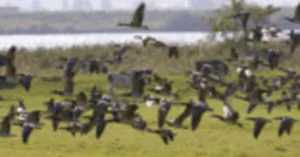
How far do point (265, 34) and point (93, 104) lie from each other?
4479 millimetres

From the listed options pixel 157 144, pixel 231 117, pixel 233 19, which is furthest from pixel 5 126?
pixel 233 19

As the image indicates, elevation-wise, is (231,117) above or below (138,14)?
below

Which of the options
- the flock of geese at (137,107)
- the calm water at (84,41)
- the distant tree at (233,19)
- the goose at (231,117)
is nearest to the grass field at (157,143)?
the flock of geese at (137,107)

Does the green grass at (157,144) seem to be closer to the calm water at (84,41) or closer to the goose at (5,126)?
the goose at (5,126)

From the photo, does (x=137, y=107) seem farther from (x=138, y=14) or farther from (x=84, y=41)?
(x=84, y=41)

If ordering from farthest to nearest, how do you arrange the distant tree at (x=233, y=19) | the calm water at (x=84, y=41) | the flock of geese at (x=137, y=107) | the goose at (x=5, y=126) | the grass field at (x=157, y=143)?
the distant tree at (x=233, y=19)
the calm water at (x=84, y=41)
the grass field at (x=157, y=143)
the goose at (x=5, y=126)
the flock of geese at (x=137, y=107)

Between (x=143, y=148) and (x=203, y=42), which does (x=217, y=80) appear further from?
(x=203, y=42)

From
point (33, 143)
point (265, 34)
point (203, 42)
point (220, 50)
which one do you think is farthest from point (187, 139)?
point (203, 42)

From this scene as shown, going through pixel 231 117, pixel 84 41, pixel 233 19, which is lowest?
pixel 84 41

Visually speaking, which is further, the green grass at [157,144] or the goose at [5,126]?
the green grass at [157,144]

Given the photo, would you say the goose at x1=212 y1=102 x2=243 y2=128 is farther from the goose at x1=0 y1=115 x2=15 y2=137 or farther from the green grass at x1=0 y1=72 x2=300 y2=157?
the green grass at x1=0 y1=72 x2=300 y2=157

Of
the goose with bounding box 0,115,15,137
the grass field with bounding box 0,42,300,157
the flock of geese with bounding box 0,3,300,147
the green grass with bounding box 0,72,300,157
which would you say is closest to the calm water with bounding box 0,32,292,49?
the grass field with bounding box 0,42,300,157

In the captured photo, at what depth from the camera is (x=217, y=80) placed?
20359mm

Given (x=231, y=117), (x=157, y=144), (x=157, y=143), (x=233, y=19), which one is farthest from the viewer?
(x=233, y=19)
